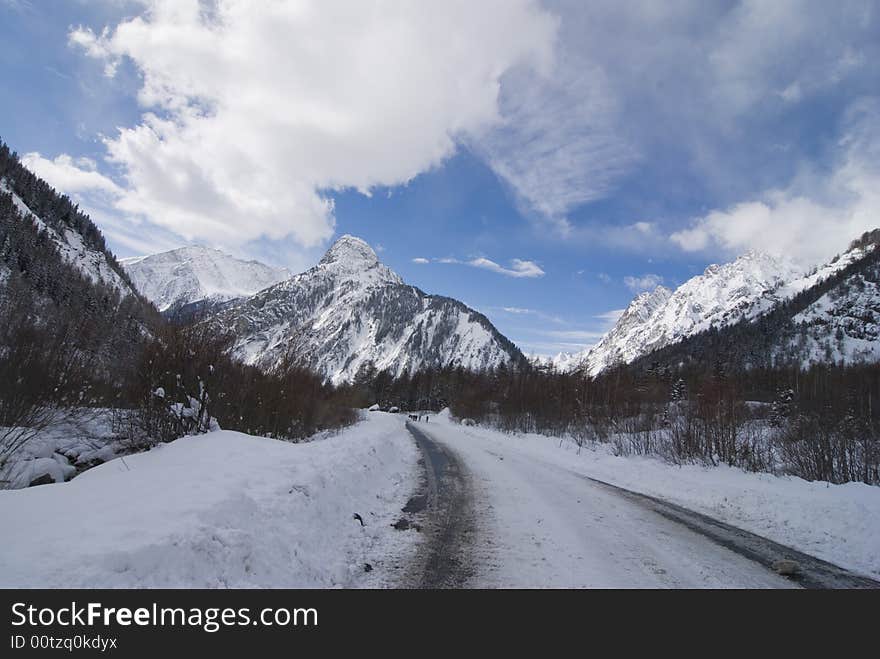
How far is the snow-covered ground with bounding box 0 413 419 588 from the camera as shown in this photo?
314cm

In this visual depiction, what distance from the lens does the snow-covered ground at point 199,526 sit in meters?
3.14

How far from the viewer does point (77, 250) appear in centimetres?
9219

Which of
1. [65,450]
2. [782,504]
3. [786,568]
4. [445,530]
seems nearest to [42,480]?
[65,450]

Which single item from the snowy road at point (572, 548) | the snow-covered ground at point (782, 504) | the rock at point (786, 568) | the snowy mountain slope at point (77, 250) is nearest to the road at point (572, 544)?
the snowy road at point (572, 548)

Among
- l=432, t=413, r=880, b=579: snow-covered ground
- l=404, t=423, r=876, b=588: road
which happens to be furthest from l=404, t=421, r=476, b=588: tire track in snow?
l=432, t=413, r=880, b=579: snow-covered ground

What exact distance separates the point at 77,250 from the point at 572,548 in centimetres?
12146

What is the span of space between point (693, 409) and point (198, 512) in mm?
18167

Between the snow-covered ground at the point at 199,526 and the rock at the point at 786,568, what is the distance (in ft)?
15.5

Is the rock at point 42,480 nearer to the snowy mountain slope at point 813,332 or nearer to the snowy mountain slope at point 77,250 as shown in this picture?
the snowy mountain slope at point 77,250

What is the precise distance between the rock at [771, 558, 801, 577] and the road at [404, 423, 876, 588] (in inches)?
6.0
